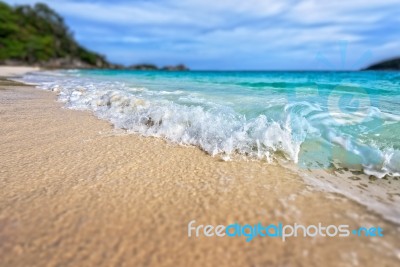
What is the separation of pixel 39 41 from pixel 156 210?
8782cm

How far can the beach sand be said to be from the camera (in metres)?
1.86

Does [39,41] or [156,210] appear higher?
[39,41]

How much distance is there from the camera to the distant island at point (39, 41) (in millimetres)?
67375

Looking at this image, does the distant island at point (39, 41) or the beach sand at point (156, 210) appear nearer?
the beach sand at point (156, 210)

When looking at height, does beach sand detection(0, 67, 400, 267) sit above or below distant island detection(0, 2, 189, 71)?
below

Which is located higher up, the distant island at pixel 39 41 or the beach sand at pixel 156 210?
the distant island at pixel 39 41

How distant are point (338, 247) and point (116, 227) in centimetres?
165

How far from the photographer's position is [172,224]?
217cm

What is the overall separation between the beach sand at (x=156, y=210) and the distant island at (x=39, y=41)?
73615mm

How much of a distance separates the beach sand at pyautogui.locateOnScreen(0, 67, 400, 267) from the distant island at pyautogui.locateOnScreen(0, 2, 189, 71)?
73.6m

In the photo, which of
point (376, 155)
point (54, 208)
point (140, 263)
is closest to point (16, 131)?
point (54, 208)

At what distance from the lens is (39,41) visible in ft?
244

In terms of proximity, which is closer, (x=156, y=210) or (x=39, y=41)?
(x=156, y=210)

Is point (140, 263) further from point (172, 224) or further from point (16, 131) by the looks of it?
point (16, 131)
